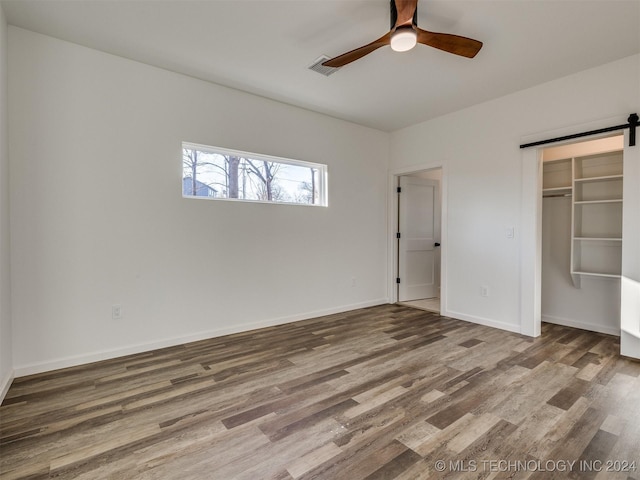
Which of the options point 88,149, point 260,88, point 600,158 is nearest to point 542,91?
point 600,158

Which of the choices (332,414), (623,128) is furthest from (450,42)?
(332,414)

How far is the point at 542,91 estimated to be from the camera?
346 centimetres

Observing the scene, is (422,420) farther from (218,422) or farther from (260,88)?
(260,88)

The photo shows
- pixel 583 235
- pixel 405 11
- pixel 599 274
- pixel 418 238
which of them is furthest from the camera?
pixel 418 238

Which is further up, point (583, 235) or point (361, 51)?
point (361, 51)

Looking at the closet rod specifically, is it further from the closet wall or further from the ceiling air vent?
the ceiling air vent

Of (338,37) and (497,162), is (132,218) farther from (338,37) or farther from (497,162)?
(497,162)

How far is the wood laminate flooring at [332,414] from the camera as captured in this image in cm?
157

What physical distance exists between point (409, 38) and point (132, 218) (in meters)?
2.75

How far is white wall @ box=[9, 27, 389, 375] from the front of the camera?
2.60 metres

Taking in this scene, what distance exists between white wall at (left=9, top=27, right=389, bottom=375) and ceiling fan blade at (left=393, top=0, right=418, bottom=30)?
2153 millimetres

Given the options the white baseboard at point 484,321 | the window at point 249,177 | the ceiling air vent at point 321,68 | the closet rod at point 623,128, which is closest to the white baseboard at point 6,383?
the window at point 249,177

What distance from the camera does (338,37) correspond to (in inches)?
104

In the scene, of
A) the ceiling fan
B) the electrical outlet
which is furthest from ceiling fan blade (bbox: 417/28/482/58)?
the electrical outlet
